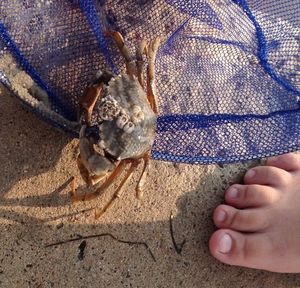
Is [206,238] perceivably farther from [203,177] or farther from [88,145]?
[88,145]

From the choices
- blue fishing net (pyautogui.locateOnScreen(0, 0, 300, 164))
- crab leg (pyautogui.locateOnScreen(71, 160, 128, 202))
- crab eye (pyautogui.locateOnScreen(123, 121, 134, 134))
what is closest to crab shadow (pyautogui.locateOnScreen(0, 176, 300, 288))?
crab leg (pyautogui.locateOnScreen(71, 160, 128, 202))

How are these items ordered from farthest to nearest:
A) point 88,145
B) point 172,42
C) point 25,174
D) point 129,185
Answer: point 172,42
point 129,185
point 25,174
point 88,145

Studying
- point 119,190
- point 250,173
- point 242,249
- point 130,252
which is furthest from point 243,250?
point 119,190

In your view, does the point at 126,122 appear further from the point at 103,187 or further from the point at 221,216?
the point at 221,216

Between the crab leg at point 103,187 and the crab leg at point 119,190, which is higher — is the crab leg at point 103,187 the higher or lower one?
the higher one

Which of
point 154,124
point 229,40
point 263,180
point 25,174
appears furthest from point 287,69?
point 25,174

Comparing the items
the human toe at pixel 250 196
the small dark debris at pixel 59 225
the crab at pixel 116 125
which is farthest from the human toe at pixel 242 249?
the small dark debris at pixel 59 225

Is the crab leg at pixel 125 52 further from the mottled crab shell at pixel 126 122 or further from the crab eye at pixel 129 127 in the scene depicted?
the crab eye at pixel 129 127
